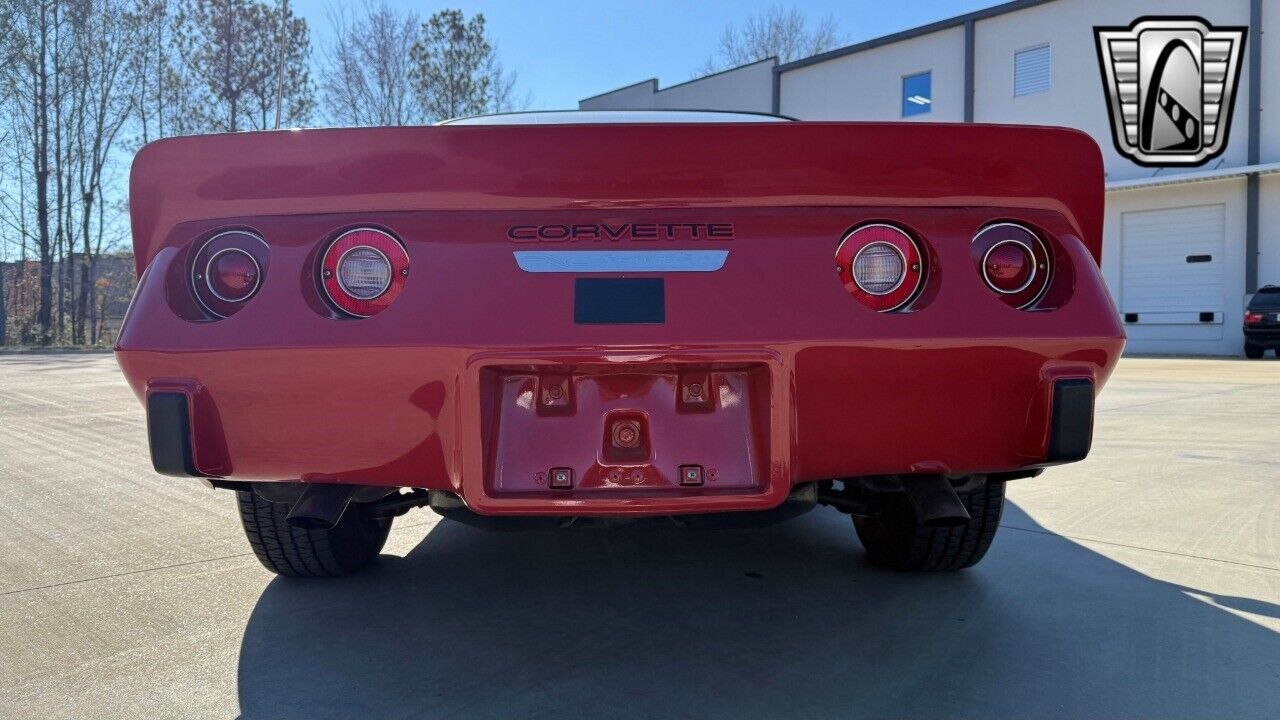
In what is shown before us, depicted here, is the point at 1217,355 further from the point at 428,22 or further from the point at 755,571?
the point at 428,22

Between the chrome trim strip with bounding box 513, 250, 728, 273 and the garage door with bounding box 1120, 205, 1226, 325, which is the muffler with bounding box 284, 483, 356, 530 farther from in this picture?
the garage door with bounding box 1120, 205, 1226, 325

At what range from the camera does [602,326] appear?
1.67m

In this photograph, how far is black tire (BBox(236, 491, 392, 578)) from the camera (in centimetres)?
237

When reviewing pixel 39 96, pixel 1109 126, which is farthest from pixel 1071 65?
pixel 39 96

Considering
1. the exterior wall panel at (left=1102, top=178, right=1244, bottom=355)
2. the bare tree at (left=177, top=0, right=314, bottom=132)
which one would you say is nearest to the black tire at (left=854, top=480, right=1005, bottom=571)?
the exterior wall panel at (left=1102, top=178, right=1244, bottom=355)

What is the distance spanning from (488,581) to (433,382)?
1.09m

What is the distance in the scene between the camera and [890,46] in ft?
75.4

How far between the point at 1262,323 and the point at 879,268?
58.2ft

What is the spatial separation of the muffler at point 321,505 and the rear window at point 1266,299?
1834 centimetres

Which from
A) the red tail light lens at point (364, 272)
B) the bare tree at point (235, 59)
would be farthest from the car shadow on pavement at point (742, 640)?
the bare tree at point (235, 59)

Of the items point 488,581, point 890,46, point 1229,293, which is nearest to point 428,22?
point 890,46

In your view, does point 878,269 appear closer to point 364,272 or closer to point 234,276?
point 364,272

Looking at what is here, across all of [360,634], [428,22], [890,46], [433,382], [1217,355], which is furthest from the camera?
[428,22]

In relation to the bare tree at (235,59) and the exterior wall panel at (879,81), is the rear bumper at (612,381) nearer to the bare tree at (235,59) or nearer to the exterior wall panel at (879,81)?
the exterior wall panel at (879,81)
